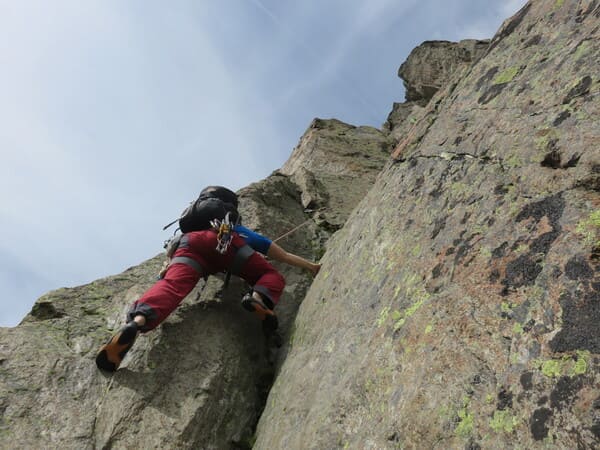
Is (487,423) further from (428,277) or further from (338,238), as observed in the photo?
(338,238)

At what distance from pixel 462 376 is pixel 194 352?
5.27 metres

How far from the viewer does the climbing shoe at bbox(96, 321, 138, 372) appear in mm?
7512

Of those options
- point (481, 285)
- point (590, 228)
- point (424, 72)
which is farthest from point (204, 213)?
point (424, 72)

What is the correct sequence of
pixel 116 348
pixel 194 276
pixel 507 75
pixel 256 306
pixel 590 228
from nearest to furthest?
pixel 590 228 < pixel 507 75 < pixel 116 348 < pixel 256 306 < pixel 194 276

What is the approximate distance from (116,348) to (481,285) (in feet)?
18.5

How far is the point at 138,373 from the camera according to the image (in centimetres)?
790

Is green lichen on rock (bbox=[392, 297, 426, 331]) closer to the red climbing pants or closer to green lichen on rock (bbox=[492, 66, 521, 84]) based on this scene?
green lichen on rock (bbox=[492, 66, 521, 84])

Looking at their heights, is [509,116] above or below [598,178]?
above

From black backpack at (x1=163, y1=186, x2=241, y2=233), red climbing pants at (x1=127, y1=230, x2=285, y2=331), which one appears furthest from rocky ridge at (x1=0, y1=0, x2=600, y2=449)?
black backpack at (x1=163, y1=186, x2=241, y2=233)

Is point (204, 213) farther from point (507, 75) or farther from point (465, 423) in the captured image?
point (465, 423)

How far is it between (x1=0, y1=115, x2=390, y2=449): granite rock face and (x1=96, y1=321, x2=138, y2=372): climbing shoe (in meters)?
0.21

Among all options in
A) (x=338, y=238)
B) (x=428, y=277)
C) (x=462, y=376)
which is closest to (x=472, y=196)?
(x=428, y=277)

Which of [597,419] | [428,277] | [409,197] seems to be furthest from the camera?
[409,197]

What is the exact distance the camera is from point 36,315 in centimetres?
976
